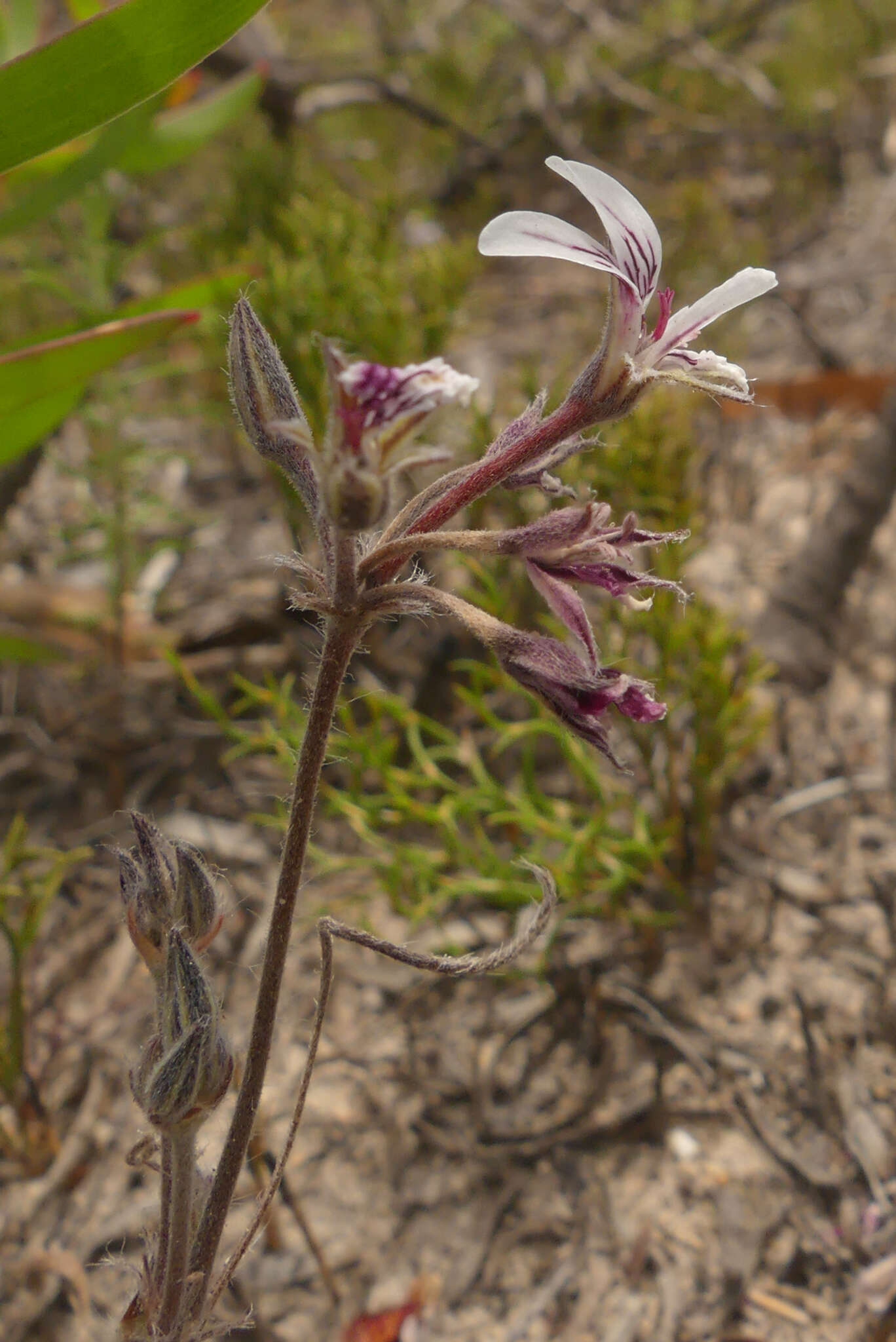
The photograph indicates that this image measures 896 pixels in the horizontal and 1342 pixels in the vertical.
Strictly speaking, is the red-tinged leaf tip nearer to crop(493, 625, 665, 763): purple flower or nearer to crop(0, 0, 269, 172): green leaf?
crop(493, 625, 665, 763): purple flower

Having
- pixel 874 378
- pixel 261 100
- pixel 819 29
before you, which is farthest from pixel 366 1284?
pixel 819 29

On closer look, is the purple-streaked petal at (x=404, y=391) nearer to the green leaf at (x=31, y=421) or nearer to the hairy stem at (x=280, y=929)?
the hairy stem at (x=280, y=929)

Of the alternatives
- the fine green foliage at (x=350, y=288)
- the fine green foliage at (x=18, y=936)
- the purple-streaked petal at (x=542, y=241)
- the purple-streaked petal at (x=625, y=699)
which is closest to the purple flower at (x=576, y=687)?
the purple-streaked petal at (x=625, y=699)

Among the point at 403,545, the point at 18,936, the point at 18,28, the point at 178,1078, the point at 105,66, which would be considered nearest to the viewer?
the point at 403,545

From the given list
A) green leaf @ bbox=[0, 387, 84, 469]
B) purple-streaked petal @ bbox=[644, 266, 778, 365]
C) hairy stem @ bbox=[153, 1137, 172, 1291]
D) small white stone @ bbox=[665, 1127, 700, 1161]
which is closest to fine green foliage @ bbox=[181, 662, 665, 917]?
small white stone @ bbox=[665, 1127, 700, 1161]

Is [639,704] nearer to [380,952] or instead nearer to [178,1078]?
[380,952]

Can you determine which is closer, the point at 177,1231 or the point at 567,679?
the point at 567,679

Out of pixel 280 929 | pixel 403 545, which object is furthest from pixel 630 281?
pixel 280 929
